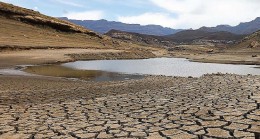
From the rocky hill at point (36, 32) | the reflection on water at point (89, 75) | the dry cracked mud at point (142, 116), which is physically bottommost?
the reflection on water at point (89, 75)

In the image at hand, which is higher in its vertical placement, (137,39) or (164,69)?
(137,39)

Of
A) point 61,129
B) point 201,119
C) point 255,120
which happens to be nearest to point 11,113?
point 61,129

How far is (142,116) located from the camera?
8203 millimetres

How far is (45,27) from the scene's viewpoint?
6512 cm

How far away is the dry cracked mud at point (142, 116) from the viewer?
6.61m

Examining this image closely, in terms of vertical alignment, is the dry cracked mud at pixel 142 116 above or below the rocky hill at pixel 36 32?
below

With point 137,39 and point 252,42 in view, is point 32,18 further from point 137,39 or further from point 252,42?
point 137,39

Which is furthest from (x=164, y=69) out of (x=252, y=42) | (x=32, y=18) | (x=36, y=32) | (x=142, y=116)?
(x=252, y=42)

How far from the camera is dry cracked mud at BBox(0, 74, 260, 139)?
6613 millimetres

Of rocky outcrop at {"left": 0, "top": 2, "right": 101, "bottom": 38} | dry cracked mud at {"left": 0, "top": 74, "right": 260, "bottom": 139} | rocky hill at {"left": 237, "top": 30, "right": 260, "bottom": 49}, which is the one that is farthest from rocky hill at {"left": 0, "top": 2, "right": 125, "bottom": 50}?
dry cracked mud at {"left": 0, "top": 74, "right": 260, "bottom": 139}

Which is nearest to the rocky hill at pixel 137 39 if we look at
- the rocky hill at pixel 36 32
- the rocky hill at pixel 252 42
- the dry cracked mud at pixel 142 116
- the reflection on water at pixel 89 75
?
the rocky hill at pixel 252 42

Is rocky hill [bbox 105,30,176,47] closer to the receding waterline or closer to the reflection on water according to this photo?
the receding waterline

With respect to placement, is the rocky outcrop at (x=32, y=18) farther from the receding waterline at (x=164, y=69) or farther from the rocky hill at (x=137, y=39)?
the rocky hill at (x=137, y=39)

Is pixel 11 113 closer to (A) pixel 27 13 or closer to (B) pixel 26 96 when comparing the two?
(B) pixel 26 96
